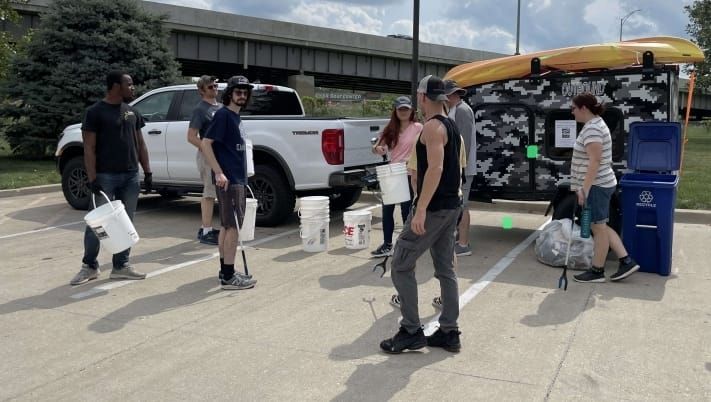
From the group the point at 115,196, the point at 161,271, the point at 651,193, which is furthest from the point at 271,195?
the point at 651,193

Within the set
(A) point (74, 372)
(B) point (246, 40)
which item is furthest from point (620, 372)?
(B) point (246, 40)

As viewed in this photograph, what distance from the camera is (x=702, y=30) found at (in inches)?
1647

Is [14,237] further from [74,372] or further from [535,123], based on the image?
[535,123]

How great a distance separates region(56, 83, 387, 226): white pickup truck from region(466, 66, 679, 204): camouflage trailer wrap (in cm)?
170

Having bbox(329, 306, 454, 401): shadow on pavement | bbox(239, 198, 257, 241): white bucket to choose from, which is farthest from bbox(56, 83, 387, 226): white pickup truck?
bbox(329, 306, 454, 401): shadow on pavement

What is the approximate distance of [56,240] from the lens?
326 inches

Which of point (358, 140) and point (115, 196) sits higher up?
point (358, 140)

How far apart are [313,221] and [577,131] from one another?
3.25 meters

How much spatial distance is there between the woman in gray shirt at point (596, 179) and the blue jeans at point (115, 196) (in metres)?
4.22

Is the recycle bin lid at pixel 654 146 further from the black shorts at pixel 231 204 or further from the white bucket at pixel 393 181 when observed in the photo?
the black shorts at pixel 231 204

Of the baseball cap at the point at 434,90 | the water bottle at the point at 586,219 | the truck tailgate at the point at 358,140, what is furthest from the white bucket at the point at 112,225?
the water bottle at the point at 586,219

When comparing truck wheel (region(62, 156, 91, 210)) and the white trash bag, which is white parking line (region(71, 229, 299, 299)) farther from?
truck wheel (region(62, 156, 91, 210))

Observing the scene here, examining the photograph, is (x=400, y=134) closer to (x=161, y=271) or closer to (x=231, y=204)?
(x=231, y=204)

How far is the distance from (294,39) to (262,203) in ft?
106
